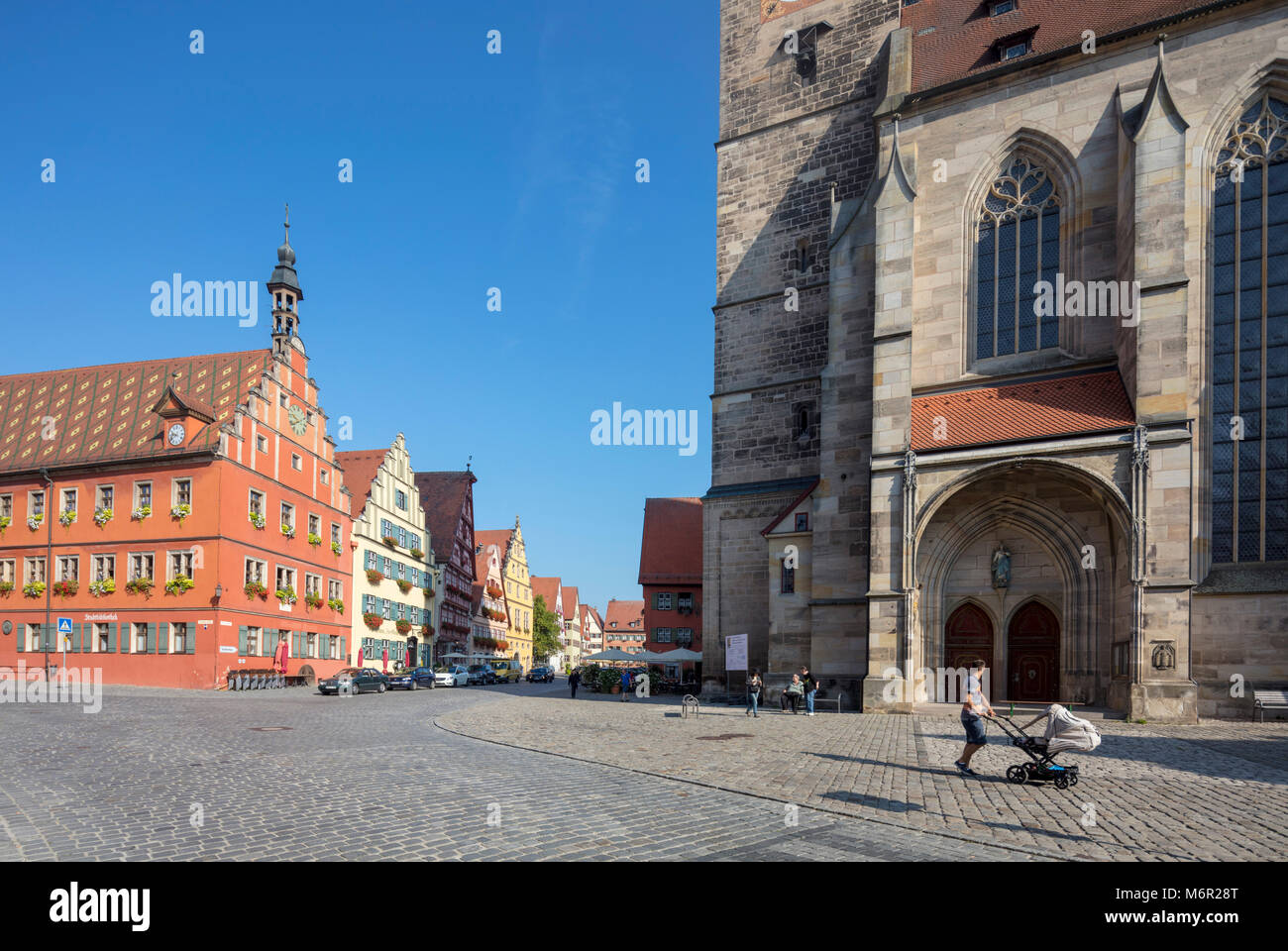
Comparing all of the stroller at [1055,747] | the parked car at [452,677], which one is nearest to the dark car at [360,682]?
the parked car at [452,677]

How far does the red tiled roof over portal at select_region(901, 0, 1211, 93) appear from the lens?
896 inches

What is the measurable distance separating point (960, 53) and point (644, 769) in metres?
23.3

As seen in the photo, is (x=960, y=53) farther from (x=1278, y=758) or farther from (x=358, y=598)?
(x=358, y=598)

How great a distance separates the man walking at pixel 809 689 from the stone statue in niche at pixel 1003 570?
5.29 meters

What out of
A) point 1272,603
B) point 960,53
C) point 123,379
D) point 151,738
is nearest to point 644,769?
point 151,738

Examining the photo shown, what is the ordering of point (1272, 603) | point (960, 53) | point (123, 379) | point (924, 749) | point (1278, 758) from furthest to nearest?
point (123, 379) → point (960, 53) → point (1272, 603) → point (924, 749) → point (1278, 758)

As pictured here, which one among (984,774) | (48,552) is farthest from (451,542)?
(984,774)

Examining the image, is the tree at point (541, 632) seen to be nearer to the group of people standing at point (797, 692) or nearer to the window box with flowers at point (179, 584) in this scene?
the window box with flowers at point (179, 584)

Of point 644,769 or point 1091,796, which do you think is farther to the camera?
point 644,769

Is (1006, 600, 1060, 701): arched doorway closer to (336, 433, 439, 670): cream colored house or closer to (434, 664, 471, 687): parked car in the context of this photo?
(434, 664, 471, 687): parked car

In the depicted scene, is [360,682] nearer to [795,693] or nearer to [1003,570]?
[795,693]

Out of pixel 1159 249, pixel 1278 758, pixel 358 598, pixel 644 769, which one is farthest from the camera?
pixel 358 598

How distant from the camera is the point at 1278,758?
41.9 ft
